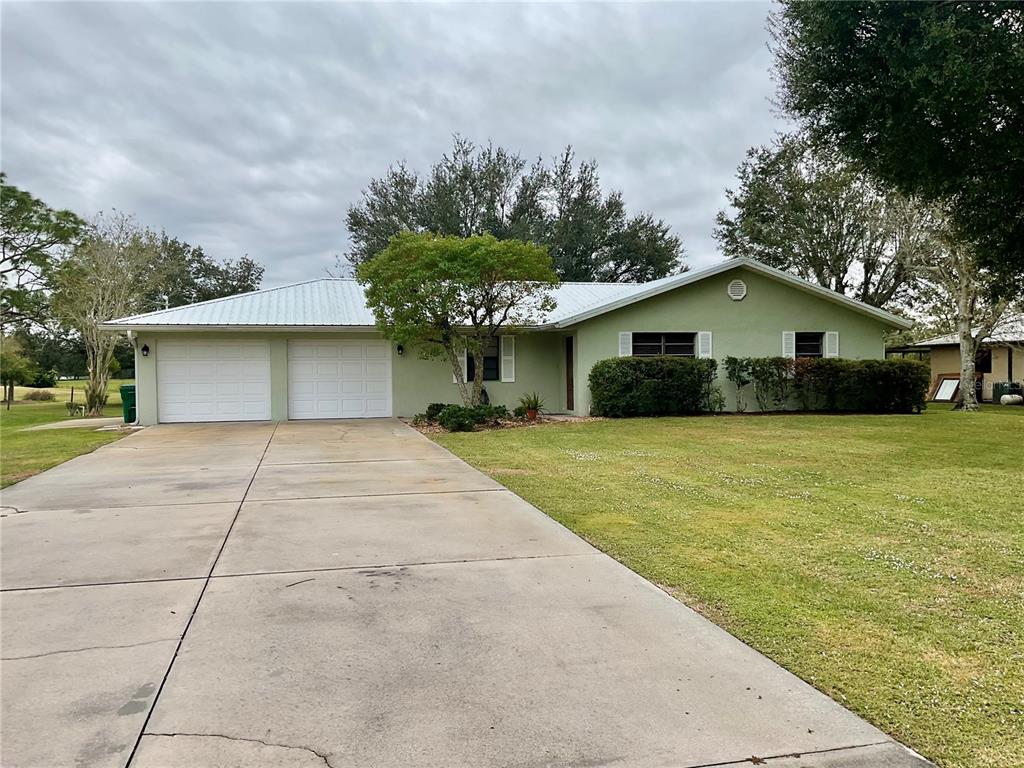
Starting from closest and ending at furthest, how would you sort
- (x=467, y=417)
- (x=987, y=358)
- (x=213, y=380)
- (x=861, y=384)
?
(x=467, y=417)
(x=213, y=380)
(x=861, y=384)
(x=987, y=358)

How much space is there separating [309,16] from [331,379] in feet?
30.3

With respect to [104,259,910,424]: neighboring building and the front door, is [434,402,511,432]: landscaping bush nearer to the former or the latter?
[104,259,910,424]: neighboring building

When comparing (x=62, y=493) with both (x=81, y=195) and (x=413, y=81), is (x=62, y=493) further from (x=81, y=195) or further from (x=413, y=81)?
(x=81, y=195)

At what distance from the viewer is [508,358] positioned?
19000 mm

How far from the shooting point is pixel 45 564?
4867mm

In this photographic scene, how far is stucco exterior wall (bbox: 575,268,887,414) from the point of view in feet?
58.5

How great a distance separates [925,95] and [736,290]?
368 inches

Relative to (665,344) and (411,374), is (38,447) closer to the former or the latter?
(411,374)

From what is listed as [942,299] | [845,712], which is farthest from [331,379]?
[942,299]

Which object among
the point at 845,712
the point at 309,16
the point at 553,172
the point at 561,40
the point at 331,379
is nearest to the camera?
the point at 845,712

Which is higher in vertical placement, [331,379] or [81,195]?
[81,195]

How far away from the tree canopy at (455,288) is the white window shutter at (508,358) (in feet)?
6.62

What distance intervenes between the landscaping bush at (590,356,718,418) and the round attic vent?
2.04 m

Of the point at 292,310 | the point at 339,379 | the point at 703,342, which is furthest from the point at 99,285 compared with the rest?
the point at 703,342
